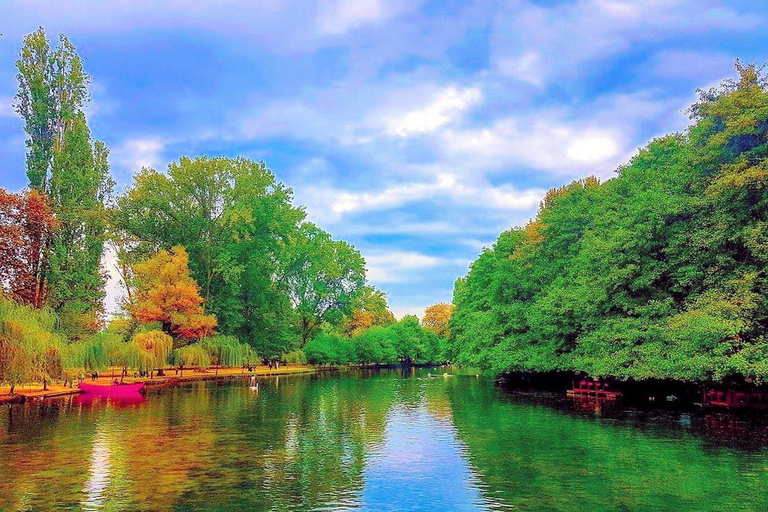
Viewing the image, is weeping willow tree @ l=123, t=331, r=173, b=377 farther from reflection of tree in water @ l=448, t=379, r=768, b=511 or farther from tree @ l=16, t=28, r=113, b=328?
reflection of tree in water @ l=448, t=379, r=768, b=511

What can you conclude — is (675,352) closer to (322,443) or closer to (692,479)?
(692,479)

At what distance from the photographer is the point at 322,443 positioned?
949 inches

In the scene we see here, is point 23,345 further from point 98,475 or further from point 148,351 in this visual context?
point 148,351

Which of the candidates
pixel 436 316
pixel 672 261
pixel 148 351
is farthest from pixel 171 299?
pixel 436 316

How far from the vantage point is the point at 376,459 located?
68.6ft

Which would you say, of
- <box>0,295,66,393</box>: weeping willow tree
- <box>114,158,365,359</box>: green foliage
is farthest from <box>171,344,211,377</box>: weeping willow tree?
<box>0,295,66,393</box>: weeping willow tree

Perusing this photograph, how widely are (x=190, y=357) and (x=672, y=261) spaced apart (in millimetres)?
46505

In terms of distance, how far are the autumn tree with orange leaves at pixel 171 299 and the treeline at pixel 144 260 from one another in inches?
5.8

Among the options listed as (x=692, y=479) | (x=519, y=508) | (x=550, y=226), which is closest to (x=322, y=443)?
(x=519, y=508)

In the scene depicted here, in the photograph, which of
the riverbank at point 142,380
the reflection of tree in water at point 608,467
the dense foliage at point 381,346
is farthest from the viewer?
the dense foliage at point 381,346

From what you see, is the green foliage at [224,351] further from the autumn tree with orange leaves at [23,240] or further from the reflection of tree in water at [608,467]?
the reflection of tree in water at [608,467]

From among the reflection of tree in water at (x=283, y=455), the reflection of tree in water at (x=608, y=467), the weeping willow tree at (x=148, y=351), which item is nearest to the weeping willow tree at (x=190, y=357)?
the weeping willow tree at (x=148, y=351)

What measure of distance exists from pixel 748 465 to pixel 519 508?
387 inches

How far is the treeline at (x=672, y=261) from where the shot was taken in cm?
2750
